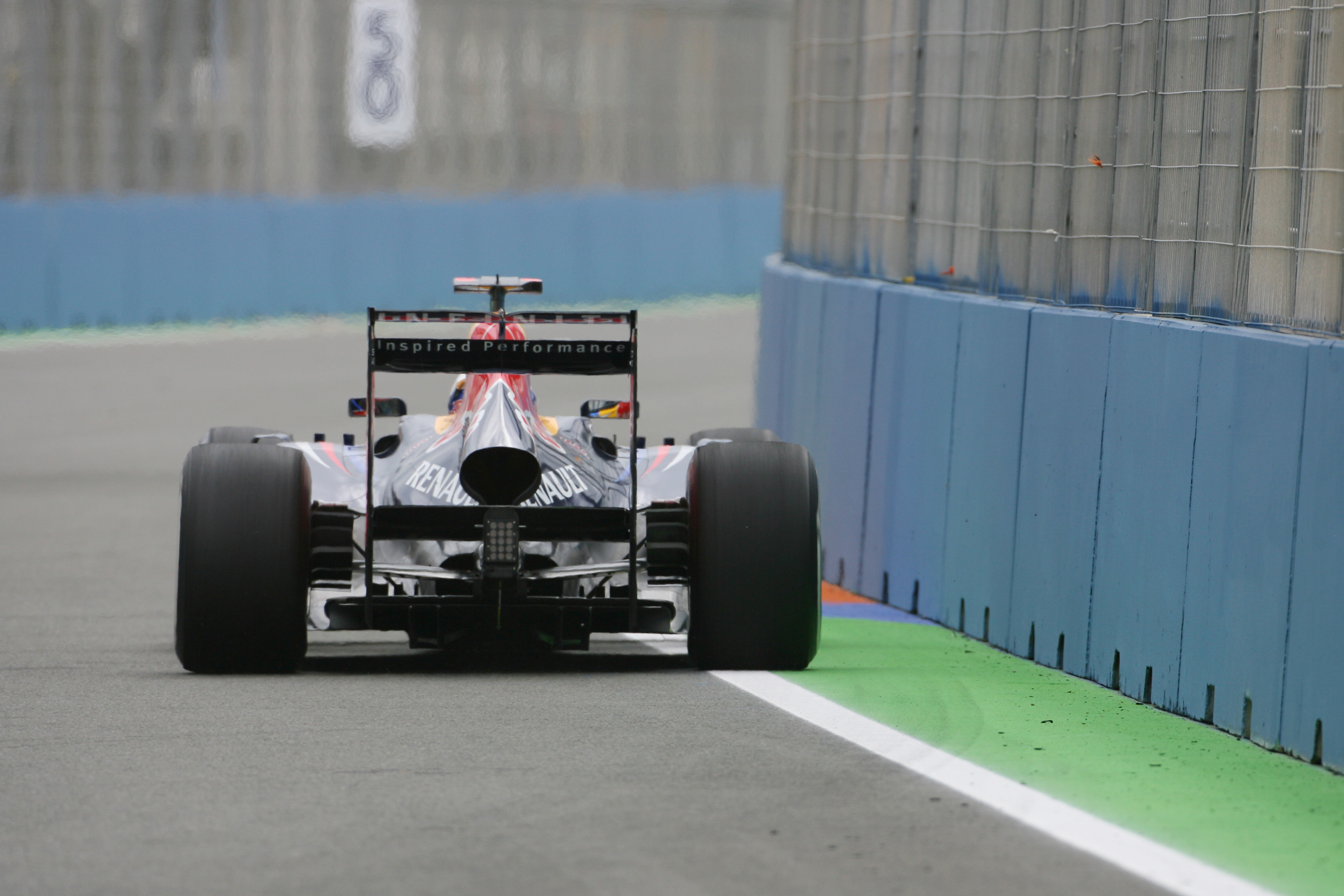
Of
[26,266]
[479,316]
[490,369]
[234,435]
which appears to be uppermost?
[479,316]

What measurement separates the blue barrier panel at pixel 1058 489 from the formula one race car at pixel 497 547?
1.13m

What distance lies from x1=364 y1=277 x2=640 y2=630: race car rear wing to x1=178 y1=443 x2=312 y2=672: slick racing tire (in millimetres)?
283

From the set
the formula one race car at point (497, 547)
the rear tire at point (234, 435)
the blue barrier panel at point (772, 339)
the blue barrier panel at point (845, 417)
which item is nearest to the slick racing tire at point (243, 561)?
the formula one race car at point (497, 547)

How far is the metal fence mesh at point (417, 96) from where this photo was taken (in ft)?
92.9

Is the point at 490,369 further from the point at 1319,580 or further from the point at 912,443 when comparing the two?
the point at 1319,580

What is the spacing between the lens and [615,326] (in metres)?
28.3

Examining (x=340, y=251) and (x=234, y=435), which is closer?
(x=234, y=435)

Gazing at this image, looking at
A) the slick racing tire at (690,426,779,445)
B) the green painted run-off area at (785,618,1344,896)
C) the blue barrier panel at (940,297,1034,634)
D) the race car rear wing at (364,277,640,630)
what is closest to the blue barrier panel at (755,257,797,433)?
the slick racing tire at (690,426,779,445)

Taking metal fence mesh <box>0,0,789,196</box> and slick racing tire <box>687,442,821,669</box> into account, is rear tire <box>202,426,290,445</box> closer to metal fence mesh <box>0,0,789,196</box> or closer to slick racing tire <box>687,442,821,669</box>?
slick racing tire <box>687,442,821,669</box>

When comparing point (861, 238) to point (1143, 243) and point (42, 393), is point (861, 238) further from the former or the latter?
point (42, 393)

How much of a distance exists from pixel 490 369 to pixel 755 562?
4.22 feet

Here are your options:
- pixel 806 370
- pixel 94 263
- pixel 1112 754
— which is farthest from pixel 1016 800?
pixel 94 263

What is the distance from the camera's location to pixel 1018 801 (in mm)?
6582

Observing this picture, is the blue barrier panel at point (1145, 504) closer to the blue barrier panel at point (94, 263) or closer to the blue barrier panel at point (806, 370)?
the blue barrier panel at point (806, 370)
